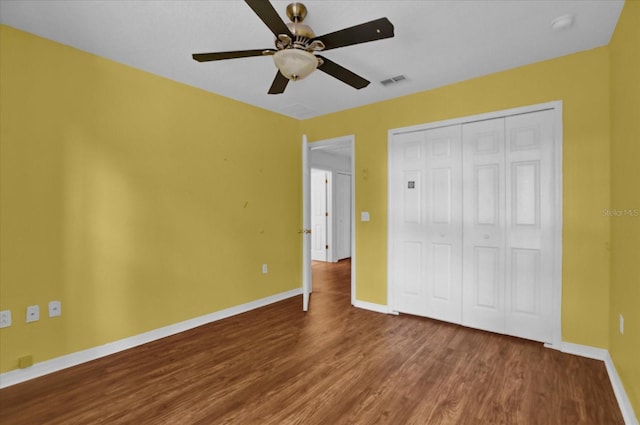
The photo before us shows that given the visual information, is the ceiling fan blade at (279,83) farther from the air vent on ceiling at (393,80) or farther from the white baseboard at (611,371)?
the white baseboard at (611,371)

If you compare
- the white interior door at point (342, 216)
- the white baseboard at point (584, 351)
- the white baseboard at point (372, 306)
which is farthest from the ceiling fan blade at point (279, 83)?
the white interior door at point (342, 216)

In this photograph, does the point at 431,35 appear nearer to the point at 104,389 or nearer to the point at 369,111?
the point at 369,111

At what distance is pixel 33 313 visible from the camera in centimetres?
239

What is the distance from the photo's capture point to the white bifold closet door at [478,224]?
9.57 ft

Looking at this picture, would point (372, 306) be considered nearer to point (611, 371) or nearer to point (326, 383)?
point (326, 383)

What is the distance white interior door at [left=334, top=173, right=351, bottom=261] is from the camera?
747cm

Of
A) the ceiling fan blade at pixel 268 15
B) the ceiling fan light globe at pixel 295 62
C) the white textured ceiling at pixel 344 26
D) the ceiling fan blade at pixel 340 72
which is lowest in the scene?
the ceiling fan light globe at pixel 295 62

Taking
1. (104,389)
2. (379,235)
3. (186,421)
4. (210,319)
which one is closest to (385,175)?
(379,235)

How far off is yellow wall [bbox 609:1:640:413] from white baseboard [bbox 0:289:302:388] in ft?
11.4

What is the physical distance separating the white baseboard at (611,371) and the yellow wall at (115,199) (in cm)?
331

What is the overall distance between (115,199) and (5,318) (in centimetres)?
114

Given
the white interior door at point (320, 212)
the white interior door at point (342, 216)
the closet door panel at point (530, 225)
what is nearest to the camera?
the closet door panel at point (530, 225)

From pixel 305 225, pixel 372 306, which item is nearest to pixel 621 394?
pixel 372 306

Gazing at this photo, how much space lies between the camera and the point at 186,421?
1902mm
